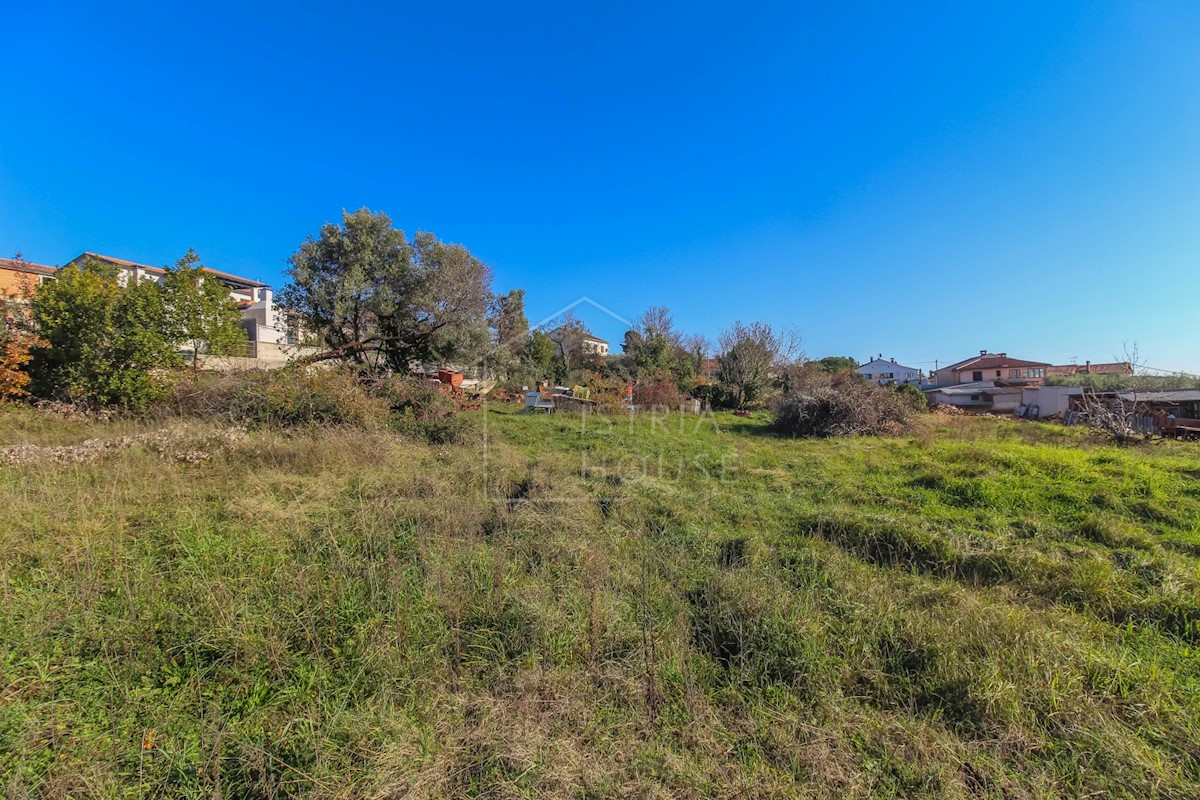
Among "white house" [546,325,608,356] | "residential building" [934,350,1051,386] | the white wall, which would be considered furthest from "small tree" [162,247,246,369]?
the white wall

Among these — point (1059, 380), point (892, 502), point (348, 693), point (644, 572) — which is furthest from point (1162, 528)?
point (1059, 380)

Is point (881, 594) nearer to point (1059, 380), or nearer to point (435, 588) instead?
point (435, 588)

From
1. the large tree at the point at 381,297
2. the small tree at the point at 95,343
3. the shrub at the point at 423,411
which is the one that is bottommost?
the shrub at the point at 423,411

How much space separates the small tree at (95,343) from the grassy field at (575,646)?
4.01 meters

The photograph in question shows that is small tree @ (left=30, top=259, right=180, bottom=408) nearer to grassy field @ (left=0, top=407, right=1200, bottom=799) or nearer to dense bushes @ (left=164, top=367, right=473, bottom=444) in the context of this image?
dense bushes @ (left=164, top=367, right=473, bottom=444)

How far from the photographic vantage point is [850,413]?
38.7 feet

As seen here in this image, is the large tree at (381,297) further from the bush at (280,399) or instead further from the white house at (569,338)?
the white house at (569,338)

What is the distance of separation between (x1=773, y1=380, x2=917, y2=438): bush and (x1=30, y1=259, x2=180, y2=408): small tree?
49.1 ft

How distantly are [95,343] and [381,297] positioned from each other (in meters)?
6.16

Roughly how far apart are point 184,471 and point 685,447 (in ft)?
26.8

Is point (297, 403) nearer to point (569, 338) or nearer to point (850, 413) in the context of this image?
point (850, 413)

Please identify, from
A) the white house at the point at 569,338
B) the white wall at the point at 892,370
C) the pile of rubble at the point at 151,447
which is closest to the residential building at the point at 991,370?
the white wall at the point at 892,370

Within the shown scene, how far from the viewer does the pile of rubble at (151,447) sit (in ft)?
17.0

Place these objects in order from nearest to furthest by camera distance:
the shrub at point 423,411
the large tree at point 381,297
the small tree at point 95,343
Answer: the small tree at point 95,343 < the shrub at point 423,411 < the large tree at point 381,297
